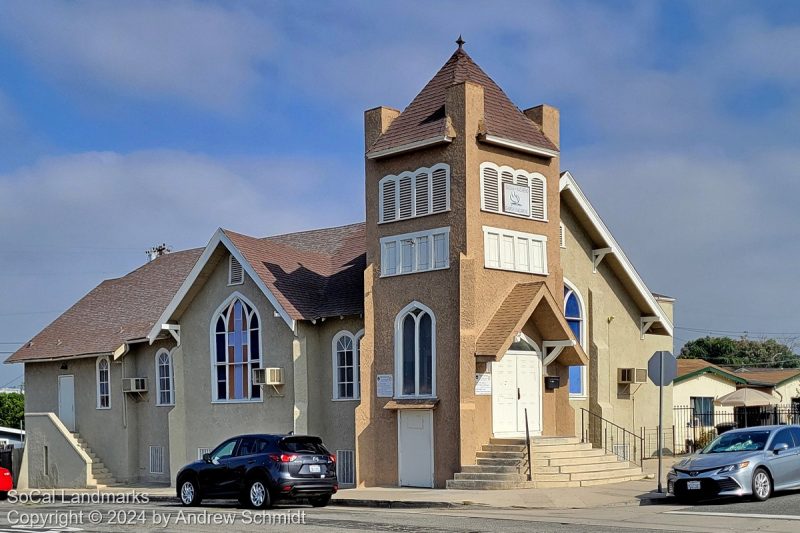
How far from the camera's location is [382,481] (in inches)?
1006

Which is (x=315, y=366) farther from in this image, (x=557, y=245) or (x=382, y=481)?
(x=557, y=245)

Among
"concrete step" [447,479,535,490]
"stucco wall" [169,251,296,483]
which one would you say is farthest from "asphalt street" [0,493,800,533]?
"stucco wall" [169,251,296,483]

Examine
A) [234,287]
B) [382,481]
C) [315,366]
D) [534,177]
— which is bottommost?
[382,481]

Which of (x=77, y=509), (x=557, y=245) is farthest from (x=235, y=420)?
(x=557, y=245)

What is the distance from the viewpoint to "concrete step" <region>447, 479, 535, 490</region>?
74.9ft

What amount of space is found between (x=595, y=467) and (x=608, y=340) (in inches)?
281

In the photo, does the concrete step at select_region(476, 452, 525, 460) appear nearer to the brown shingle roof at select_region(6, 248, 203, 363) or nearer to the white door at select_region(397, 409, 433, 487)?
the white door at select_region(397, 409, 433, 487)

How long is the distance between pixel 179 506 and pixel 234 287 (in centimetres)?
894

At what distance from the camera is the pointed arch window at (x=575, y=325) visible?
29641 mm

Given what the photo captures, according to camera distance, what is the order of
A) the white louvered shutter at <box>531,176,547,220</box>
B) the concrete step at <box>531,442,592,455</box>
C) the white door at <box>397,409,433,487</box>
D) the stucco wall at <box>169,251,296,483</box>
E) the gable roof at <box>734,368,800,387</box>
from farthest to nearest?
the gable roof at <box>734,368,800,387</box> → the stucco wall at <box>169,251,296,483</box> → the white louvered shutter at <box>531,176,547,220</box> → the white door at <box>397,409,433,487</box> → the concrete step at <box>531,442,592,455</box>

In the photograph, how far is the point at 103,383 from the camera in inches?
1375

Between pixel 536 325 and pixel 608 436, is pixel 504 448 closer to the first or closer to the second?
pixel 536 325

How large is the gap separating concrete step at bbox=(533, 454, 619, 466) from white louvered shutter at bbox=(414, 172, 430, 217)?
20.9 feet

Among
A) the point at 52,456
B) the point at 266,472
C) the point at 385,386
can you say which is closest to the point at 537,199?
the point at 385,386
